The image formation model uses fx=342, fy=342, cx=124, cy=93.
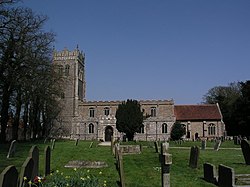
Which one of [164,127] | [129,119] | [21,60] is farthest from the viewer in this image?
[164,127]

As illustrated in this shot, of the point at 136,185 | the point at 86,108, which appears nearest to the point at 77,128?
the point at 86,108

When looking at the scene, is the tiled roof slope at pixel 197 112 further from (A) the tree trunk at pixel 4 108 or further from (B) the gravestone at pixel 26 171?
(B) the gravestone at pixel 26 171

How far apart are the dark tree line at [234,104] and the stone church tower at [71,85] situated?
28.5 metres

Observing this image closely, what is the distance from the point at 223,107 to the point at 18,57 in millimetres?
48623

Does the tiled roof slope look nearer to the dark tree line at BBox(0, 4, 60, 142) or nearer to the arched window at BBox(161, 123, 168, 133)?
the arched window at BBox(161, 123, 168, 133)

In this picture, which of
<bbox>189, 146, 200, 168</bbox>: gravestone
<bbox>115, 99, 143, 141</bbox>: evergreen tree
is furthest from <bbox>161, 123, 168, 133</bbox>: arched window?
<bbox>189, 146, 200, 168</bbox>: gravestone

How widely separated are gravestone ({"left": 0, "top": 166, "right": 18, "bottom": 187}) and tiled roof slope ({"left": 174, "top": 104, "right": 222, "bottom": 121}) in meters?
57.3

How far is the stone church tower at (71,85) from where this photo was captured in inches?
2584

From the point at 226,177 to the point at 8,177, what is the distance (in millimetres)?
6342

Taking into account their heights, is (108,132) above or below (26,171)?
above

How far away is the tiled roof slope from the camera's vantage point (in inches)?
2426

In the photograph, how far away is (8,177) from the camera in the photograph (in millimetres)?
6027

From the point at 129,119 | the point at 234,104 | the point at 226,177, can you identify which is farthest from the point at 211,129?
the point at 226,177

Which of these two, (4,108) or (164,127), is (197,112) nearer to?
(164,127)
